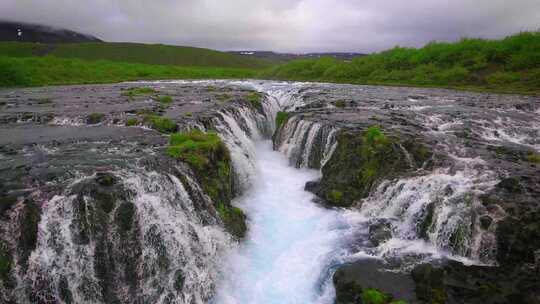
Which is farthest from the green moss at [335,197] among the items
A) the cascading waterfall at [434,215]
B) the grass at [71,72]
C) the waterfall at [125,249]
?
the grass at [71,72]

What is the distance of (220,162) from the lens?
16.5m

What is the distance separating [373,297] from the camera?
402 inches

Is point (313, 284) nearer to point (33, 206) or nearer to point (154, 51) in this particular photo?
point (33, 206)

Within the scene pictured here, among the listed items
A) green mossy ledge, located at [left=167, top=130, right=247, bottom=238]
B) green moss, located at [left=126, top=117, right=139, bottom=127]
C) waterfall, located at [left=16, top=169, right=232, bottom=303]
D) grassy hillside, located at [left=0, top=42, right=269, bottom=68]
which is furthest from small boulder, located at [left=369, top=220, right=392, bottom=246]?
grassy hillside, located at [left=0, top=42, right=269, bottom=68]

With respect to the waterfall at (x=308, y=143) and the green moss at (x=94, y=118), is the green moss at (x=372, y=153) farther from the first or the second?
the green moss at (x=94, y=118)

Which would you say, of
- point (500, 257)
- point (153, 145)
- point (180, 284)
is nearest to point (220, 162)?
point (153, 145)

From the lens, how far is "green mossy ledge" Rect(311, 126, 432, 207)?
16609 mm

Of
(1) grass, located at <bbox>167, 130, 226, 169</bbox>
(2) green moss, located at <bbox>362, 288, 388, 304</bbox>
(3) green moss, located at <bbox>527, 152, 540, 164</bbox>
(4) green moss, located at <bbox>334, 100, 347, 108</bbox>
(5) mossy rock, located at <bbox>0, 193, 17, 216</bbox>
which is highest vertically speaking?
(4) green moss, located at <bbox>334, 100, 347, 108</bbox>

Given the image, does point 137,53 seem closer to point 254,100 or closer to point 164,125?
point 254,100

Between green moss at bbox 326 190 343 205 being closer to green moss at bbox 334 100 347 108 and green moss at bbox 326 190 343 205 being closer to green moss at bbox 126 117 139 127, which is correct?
Result: green moss at bbox 126 117 139 127

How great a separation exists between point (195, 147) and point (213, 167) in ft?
3.74

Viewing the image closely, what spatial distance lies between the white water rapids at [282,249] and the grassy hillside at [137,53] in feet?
482

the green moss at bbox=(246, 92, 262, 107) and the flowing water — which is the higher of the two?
the green moss at bbox=(246, 92, 262, 107)

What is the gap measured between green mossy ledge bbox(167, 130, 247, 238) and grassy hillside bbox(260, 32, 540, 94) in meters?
37.4
